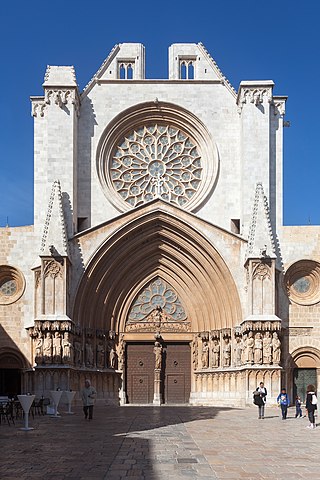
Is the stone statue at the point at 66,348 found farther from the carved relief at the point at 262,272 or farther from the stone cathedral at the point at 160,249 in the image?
the carved relief at the point at 262,272

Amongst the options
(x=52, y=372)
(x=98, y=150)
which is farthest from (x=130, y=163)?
(x=52, y=372)

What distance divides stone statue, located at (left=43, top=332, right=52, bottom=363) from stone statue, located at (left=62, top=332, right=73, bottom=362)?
471 millimetres

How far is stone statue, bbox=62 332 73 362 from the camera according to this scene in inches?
1035

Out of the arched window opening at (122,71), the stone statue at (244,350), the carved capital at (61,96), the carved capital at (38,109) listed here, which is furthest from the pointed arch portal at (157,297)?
the arched window opening at (122,71)

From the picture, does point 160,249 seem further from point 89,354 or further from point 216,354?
point 89,354

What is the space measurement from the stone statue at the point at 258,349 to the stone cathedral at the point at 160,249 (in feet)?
0.24

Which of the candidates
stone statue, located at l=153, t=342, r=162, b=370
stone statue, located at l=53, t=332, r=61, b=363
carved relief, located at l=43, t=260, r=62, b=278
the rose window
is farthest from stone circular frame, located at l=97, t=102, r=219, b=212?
stone statue, located at l=53, t=332, r=61, b=363

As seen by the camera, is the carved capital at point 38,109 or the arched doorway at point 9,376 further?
the carved capital at point 38,109

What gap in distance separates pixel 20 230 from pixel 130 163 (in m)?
5.44

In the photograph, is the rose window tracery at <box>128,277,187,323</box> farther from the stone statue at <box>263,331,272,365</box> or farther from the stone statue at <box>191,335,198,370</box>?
the stone statue at <box>263,331,272,365</box>

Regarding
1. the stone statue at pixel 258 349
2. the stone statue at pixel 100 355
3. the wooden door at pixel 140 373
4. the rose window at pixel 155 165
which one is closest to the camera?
the stone statue at pixel 258 349

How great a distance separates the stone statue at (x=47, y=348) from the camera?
86.0 ft

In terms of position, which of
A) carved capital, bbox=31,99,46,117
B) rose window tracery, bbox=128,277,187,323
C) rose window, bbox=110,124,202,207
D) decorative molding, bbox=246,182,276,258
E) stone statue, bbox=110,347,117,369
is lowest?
stone statue, bbox=110,347,117,369

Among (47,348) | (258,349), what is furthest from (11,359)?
(258,349)
